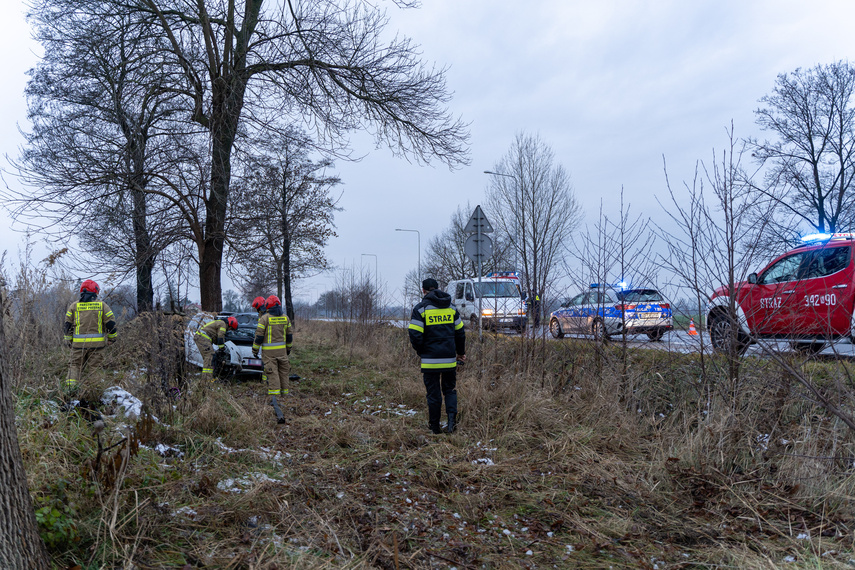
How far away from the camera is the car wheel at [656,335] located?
6.24 m

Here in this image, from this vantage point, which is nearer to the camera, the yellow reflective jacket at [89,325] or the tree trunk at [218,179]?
the yellow reflective jacket at [89,325]

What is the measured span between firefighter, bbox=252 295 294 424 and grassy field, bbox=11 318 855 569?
2.58ft

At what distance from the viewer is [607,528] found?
140 inches

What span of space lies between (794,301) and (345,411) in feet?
17.7

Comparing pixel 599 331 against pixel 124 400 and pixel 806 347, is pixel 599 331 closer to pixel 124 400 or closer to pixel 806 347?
pixel 806 347

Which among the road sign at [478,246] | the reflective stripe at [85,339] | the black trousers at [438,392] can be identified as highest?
the road sign at [478,246]

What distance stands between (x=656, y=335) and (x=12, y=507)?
602 centimetres

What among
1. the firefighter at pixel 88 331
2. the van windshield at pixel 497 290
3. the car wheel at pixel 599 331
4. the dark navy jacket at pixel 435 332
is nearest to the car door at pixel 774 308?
the car wheel at pixel 599 331

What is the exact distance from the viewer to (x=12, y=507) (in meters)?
2.34

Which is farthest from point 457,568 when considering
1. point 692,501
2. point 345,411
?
point 345,411

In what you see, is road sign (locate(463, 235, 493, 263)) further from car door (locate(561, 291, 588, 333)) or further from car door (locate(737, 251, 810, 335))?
car door (locate(737, 251, 810, 335))

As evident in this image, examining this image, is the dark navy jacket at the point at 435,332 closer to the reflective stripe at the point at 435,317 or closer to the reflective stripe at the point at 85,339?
the reflective stripe at the point at 435,317

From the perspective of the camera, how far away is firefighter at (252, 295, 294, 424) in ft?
25.6

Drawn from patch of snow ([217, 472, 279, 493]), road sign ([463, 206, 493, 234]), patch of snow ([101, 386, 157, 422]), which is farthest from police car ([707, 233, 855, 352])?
patch of snow ([101, 386, 157, 422])
